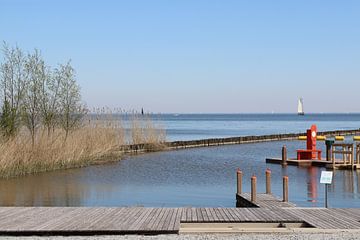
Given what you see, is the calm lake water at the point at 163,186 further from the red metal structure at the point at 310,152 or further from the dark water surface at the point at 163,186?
the red metal structure at the point at 310,152

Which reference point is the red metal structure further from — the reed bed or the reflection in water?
the reflection in water

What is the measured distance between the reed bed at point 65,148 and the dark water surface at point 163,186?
0.66 metres

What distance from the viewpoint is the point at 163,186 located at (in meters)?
25.3

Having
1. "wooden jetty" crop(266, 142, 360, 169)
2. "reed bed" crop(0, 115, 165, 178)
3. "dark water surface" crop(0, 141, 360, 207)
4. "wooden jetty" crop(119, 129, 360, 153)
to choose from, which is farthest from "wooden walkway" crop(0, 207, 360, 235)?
"wooden jetty" crop(119, 129, 360, 153)

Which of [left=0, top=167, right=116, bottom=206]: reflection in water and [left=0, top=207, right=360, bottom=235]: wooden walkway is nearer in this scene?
[left=0, top=207, right=360, bottom=235]: wooden walkway

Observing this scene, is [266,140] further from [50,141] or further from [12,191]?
[12,191]

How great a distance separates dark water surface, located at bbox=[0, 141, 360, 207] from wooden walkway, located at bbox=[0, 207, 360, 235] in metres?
4.45

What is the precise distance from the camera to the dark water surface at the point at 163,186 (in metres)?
20.9

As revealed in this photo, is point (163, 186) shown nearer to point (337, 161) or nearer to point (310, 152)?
point (337, 161)

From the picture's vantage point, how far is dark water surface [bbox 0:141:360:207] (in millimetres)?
20922

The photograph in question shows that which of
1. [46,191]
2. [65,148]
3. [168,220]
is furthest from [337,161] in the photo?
[168,220]

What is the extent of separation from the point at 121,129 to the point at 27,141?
12618 millimetres

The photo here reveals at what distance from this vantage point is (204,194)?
73.3ft

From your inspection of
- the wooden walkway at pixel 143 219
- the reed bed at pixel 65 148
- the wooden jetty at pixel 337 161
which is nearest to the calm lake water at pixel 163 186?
the reed bed at pixel 65 148
